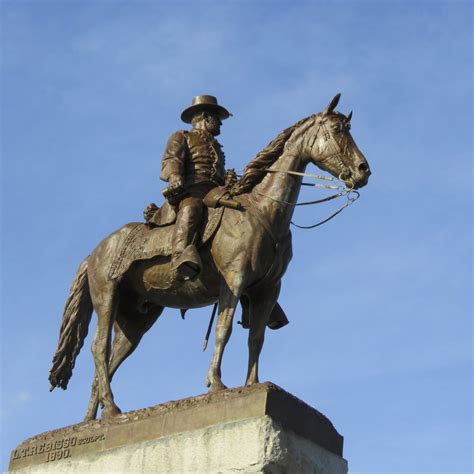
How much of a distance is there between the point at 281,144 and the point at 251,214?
40.0 inches

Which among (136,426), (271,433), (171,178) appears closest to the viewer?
(271,433)

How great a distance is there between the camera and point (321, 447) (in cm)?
1327

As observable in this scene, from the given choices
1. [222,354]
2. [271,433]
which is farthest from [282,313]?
[271,433]

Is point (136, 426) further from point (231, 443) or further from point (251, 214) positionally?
point (251, 214)

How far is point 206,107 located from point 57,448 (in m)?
4.40

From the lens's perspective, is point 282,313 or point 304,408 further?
point 282,313

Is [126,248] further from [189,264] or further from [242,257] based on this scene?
[242,257]

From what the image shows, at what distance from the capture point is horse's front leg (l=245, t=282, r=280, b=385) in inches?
554

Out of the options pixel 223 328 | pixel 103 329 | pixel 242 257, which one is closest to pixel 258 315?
pixel 223 328

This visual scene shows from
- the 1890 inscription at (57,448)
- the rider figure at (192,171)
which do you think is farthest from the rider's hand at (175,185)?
the 1890 inscription at (57,448)

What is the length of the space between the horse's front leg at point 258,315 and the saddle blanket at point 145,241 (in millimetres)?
899

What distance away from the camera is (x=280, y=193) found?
46.1 ft

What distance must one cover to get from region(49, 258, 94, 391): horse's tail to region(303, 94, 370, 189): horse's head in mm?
3298

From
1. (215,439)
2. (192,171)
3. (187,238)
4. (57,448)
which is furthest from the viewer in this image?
(192,171)
